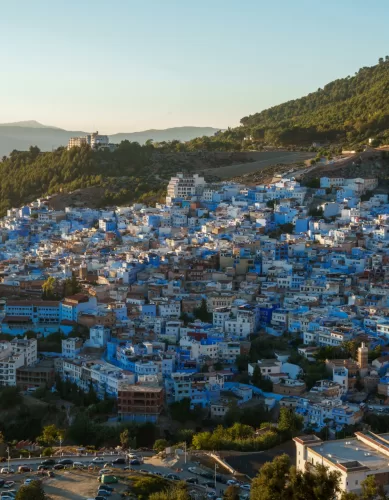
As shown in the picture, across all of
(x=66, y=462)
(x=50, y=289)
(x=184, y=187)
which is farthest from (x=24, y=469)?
(x=184, y=187)

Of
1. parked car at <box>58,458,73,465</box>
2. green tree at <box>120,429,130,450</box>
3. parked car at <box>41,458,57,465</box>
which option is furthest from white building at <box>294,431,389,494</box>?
green tree at <box>120,429,130,450</box>

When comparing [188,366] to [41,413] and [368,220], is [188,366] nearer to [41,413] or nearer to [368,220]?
[41,413]

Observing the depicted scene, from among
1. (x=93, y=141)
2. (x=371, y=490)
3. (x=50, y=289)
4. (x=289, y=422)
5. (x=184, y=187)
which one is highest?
(x=93, y=141)

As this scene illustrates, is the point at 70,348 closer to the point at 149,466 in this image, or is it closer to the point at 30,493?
the point at 149,466

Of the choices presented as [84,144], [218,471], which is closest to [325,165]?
[84,144]

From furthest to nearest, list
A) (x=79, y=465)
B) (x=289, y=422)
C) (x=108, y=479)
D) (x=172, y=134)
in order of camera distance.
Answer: (x=172, y=134) → (x=289, y=422) → (x=79, y=465) → (x=108, y=479)

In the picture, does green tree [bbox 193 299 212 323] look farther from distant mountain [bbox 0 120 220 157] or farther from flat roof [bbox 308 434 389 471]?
distant mountain [bbox 0 120 220 157]
